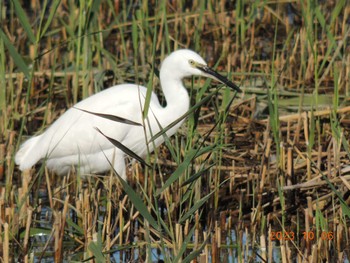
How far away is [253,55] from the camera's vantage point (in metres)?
7.89

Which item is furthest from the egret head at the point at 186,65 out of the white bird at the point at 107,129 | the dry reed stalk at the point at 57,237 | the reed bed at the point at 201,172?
the dry reed stalk at the point at 57,237

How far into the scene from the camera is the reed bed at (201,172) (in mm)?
4211

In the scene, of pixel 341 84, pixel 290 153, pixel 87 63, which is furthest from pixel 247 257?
pixel 341 84

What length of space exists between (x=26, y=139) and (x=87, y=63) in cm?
66

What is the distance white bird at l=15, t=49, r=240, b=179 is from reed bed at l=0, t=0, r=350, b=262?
104 millimetres

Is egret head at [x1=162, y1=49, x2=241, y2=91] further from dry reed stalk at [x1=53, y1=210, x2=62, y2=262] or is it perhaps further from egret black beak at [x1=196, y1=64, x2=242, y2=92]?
dry reed stalk at [x1=53, y1=210, x2=62, y2=262]

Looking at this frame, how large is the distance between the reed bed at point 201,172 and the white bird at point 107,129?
0.10 metres

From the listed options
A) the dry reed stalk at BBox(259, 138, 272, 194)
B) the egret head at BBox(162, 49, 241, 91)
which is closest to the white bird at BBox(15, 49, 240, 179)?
the egret head at BBox(162, 49, 241, 91)

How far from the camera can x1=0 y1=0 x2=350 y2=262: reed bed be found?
4.21 metres

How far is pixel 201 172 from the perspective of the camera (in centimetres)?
386
